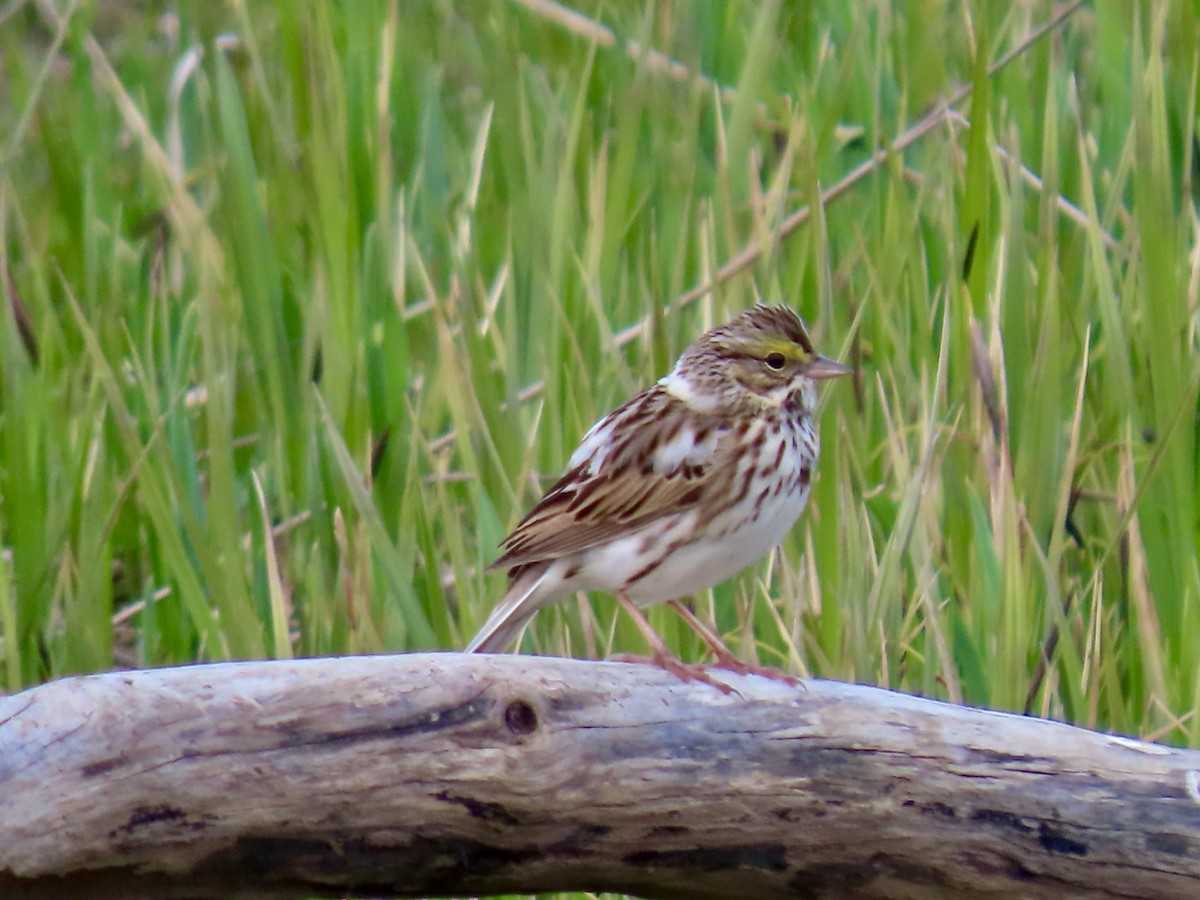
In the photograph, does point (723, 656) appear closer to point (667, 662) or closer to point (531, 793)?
point (667, 662)

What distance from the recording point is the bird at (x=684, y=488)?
141 inches

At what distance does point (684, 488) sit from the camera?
12.2 ft

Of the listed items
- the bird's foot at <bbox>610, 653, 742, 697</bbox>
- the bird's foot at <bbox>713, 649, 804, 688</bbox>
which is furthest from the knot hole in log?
the bird's foot at <bbox>713, 649, 804, 688</bbox>

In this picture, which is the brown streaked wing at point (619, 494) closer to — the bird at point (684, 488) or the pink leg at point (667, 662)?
the bird at point (684, 488)

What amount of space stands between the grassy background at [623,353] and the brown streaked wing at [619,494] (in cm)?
12

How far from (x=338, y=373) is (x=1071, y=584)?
5.34ft

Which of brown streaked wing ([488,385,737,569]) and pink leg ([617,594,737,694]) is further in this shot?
brown streaked wing ([488,385,737,569])

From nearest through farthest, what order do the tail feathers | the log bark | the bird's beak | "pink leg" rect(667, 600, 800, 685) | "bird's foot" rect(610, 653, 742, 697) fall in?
Answer: the log bark
"bird's foot" rect(610, 653, 742, 697)
"pink leg" rect(667, 600, 800, 685)
the tail feathers
the bird's beak

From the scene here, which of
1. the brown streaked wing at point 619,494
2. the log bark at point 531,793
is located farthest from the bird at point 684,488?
the log bark at point 531,793

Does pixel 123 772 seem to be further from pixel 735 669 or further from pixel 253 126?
pixel 253 126

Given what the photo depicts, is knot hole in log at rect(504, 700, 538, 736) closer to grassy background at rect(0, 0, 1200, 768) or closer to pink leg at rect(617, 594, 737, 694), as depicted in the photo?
pink leg at rect(617, 594, 737, 694)

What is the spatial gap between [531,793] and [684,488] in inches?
51.4

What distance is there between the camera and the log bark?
244 cm

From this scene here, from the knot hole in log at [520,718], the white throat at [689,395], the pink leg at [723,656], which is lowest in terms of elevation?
the pink leg at [723,656]
